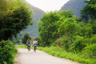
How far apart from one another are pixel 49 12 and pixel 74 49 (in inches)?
2892

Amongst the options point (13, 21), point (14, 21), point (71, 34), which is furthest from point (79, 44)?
point (71, 34)

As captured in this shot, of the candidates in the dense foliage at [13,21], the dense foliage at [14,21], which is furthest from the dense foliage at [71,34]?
the dense foliage at [14,21]

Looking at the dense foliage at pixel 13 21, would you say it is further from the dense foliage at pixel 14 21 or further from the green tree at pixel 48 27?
the green tree at pixel 48 27

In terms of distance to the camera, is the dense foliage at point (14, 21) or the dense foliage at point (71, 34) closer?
the dense foliage at point (71, 34)

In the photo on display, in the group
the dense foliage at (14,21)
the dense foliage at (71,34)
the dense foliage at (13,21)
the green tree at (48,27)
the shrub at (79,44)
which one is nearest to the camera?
the dense foliage at (71,34)

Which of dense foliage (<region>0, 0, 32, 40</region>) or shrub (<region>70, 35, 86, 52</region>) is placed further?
shrub (<region>70, 35, 86, 52</region>)

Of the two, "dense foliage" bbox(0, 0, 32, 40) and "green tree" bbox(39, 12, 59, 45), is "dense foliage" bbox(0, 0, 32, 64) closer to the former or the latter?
"dense foliage" bbox(0, 0, 32, 40)

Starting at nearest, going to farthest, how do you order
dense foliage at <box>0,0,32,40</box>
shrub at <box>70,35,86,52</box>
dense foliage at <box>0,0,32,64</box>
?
dense foliage at <box>0,0,32,64</box> < dense foliage at <box>0,0,32,40</box> < shrub at <box>70,35,86,52</box>

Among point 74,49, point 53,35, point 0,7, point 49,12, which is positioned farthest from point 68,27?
point 49,12

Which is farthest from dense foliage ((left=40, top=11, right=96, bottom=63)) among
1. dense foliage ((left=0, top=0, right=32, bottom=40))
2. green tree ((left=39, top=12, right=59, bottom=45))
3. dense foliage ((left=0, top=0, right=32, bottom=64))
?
dense foliage ((left=0, top=0, right=32, bottom=40))

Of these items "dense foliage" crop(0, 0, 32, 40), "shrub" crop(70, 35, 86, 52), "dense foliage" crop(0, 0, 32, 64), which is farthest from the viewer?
"shrub" crop(70, 35, 86, 52)

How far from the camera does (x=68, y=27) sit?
51812 mm

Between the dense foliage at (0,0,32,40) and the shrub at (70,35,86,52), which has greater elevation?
the dense foliage at (0,0,32,40)

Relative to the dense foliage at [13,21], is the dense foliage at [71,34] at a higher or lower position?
lower
